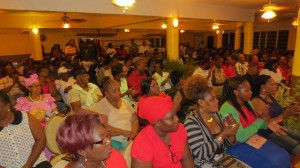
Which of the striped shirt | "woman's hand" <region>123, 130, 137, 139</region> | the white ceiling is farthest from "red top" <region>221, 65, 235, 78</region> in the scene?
the striped shirt

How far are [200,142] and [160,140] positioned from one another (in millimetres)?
503

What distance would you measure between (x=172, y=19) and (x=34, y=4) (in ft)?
13.4

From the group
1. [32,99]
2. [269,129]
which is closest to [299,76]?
[269,129]

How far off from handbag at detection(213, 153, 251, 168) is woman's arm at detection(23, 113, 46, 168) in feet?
5.98

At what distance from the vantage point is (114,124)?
3232mm

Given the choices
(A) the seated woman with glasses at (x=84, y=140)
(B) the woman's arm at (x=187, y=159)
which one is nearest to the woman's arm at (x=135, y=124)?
(B) the woman's arm at (x=187, y=159)

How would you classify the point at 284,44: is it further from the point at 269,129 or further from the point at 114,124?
the point at 114,124

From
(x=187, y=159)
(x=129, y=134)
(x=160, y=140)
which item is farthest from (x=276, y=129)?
(x=129, y=134)

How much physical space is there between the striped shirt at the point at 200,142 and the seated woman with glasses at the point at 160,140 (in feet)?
0.61

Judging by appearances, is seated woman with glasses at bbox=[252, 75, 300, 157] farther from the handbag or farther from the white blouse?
the white blouse

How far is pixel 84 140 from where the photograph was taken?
1.59m

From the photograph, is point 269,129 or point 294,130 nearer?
point 269,129

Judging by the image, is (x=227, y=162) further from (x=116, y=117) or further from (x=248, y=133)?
(x=116, y=117)

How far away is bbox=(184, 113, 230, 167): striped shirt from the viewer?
2.39 m
